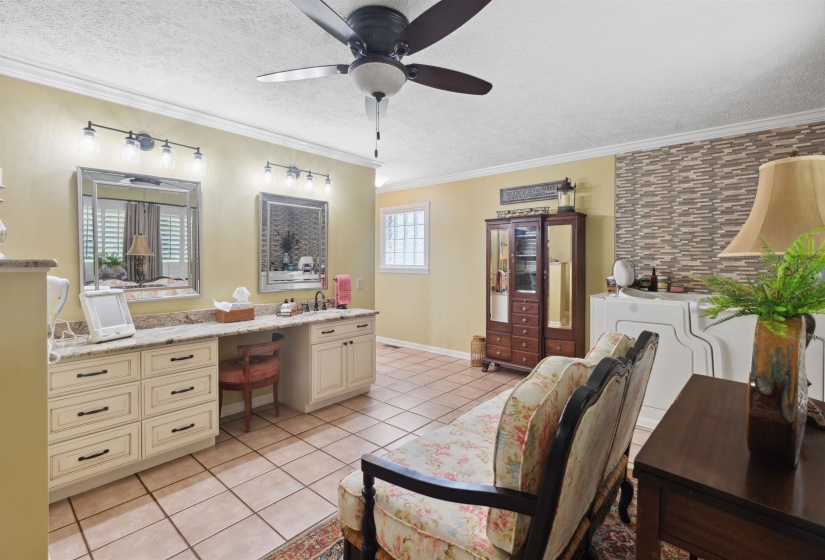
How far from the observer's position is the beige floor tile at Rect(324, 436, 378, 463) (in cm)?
274

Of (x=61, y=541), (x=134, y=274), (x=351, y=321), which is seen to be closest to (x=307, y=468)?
(x=61, y=541)

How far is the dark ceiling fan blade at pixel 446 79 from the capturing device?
2.00 m

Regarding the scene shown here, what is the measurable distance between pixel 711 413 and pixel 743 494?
0.59 metres

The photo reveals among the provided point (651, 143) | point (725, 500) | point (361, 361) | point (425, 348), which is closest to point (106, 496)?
point (361, 361)

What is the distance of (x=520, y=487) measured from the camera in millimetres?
1090

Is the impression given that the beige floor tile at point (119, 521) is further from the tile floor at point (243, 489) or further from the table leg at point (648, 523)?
the table leg at point (648, 523)

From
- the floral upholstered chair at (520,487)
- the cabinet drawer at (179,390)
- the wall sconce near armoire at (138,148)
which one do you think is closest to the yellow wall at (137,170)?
the wall sconce near armoire at (138,148)

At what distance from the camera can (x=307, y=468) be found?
8.45ft

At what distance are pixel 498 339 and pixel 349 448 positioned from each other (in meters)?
2.51

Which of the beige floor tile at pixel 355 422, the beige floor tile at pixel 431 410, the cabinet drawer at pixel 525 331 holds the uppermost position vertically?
the cabinet drawer at pixel 525 331

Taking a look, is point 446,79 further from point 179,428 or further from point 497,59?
point 179,428

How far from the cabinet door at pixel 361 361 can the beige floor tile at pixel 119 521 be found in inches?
73.5

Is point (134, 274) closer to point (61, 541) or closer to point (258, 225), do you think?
point (258, 225)

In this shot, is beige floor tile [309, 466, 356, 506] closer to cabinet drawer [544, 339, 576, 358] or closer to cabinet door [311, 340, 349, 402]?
cabinet door [311, 340, 349, 402]
